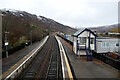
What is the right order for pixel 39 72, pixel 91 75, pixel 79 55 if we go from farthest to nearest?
pixel 79 55, pixel 39 72, pixel 91 75

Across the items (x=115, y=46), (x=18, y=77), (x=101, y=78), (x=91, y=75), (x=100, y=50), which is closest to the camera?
(x=101, y=78)

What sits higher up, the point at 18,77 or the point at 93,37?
the point at 93,37

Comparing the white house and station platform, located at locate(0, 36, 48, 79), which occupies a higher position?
the white house

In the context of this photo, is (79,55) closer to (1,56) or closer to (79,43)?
(79,43)

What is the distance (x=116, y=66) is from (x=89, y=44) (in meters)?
4.89

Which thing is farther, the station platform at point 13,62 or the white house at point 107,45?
the white house at point 107,45

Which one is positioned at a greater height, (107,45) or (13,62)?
(107,45)

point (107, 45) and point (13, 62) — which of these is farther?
point (107, 45)

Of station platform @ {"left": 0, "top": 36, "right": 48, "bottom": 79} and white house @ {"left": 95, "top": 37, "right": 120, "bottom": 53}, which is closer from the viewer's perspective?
station platform @ {"left": 0, "top": 36, "right": 48, "bottom": 79}

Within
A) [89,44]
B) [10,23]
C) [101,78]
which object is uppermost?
[10,23]

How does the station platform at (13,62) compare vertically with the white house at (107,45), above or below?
below

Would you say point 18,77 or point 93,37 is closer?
point 18,77

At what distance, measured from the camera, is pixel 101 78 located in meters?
7.66

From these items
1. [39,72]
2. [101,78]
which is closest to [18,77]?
[39,72]
